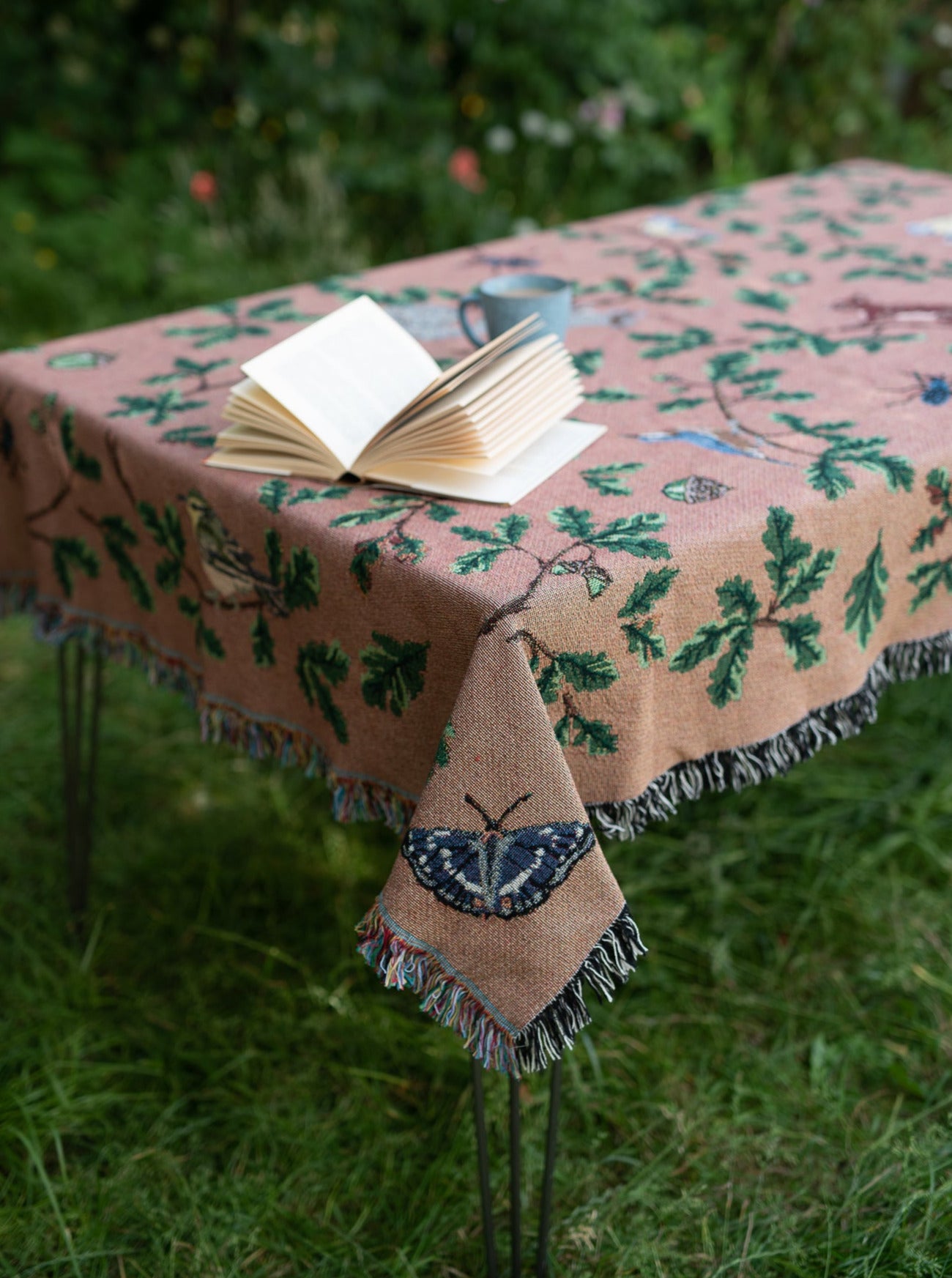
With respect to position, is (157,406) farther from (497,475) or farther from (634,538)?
(634,538)

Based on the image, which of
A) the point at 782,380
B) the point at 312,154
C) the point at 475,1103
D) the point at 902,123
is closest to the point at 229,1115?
the point at 475,1103

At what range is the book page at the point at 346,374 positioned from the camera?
4.02ft

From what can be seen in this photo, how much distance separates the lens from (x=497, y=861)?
3.28ft

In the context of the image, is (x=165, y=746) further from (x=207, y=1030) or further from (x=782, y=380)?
(x=782, y=380)

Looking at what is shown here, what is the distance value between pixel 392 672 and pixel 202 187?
334 centimetres

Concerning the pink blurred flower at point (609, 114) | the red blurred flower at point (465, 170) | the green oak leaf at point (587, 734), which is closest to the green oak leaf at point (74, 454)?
the green oak leaf at point (587, 734)

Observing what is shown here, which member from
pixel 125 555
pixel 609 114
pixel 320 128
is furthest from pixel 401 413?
pixel 609 114

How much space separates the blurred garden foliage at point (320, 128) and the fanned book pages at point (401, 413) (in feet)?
8.92

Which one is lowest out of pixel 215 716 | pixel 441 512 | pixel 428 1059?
pixel 428 1059

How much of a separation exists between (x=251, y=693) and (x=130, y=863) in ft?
2.93

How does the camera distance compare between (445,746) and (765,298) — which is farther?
(765,298)

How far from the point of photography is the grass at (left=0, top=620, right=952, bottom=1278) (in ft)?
4.77

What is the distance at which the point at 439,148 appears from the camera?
4.26 meters

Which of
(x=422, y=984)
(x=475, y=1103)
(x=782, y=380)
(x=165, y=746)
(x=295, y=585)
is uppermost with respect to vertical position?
(x=782, y=380)
